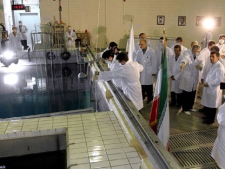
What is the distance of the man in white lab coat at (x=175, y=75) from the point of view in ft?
17.1

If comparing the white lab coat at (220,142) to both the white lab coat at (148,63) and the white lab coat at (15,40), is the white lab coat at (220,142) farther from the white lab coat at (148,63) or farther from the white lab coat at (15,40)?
the white lab coat at (15,40)

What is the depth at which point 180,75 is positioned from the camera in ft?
17.3

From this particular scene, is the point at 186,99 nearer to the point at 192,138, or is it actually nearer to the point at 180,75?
the point at 180,75

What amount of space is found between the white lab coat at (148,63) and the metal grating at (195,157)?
2.40m

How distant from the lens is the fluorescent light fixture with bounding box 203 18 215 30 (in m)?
13.2

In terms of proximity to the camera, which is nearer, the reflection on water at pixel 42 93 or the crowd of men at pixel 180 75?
the crowd of men at pixel 180 75

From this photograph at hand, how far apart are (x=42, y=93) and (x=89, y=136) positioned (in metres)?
4.94

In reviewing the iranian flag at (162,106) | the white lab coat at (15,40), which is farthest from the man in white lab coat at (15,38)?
the iranian flag at (162,106)

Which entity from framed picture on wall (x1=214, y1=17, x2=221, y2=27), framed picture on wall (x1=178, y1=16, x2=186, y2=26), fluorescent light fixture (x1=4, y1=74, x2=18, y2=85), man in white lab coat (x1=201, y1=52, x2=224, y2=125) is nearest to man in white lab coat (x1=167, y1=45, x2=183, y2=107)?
man in white lab coat (x1=201, y1=52, x2=224, y2=125)

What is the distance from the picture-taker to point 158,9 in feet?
45.1

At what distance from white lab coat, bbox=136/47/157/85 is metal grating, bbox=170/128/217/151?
192 cm

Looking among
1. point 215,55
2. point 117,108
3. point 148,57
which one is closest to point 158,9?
point 148,57

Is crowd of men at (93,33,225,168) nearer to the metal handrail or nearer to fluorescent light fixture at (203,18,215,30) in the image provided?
the metal handrail

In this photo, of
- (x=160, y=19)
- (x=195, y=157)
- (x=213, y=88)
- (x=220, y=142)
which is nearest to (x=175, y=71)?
(x=213, y=88)
